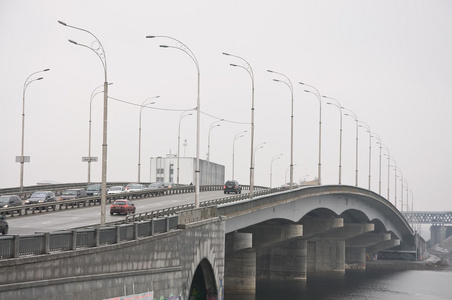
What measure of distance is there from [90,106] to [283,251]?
1496 inches

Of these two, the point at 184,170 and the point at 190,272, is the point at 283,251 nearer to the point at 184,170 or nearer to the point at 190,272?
the point at 190,272

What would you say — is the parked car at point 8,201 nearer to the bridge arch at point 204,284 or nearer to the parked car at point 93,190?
the bridge arch at point 204,284

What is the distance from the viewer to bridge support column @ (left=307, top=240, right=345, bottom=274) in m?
126

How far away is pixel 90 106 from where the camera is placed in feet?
274

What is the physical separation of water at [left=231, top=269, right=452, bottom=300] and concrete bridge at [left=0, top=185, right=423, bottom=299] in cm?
503

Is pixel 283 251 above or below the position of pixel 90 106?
below

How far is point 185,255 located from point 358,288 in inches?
2299

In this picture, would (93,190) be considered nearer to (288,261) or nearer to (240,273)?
(240,273)

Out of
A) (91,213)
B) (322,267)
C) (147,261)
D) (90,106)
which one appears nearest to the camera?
(147,261)

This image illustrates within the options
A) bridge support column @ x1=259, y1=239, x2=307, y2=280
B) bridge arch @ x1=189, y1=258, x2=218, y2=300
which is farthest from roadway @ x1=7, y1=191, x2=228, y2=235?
bridge support column @ x1=259, y1=239, x2=307, y2=280

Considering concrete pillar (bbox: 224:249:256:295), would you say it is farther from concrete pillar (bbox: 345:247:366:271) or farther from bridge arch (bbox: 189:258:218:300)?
concrete pillar (bbox: 345:247:366:271)

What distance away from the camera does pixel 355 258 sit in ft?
482

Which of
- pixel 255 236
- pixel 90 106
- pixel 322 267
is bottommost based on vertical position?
pixel 322 267

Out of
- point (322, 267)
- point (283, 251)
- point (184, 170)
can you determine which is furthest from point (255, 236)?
point (184, 170)
